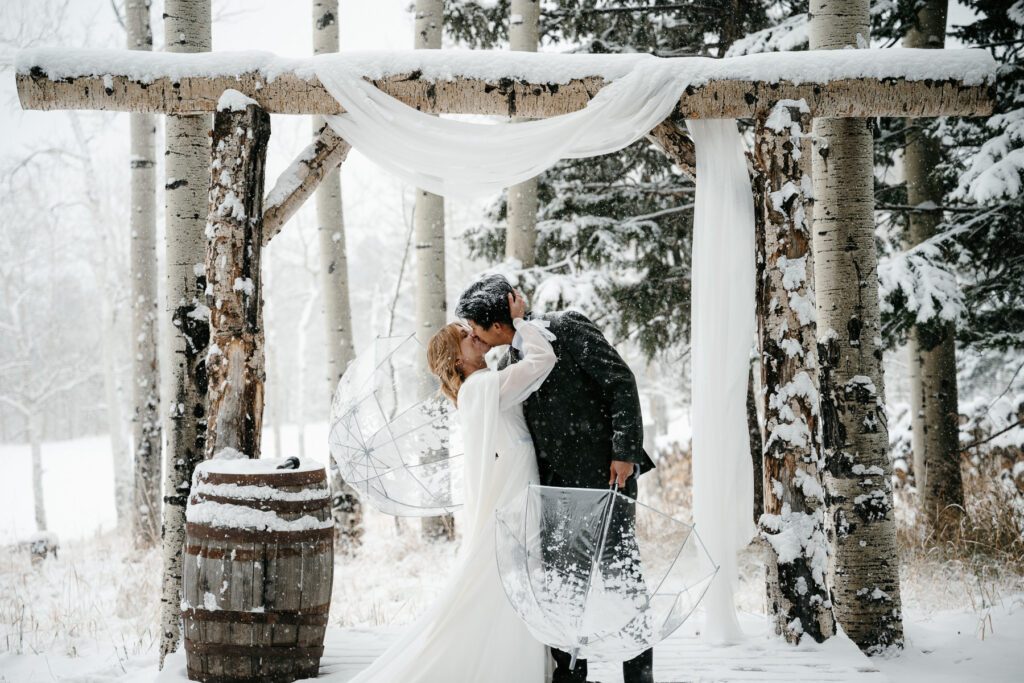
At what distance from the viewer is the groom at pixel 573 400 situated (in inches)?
105

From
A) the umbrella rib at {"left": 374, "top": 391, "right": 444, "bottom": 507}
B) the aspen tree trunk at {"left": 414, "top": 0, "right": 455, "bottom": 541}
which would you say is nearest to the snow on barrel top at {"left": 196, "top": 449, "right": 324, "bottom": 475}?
the umbrella rib at {"left": 374, "top": 391, "right": 444, "bottom": 507}

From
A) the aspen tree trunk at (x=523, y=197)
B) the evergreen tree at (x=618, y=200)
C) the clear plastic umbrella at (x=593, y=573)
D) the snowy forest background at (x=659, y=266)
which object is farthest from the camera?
the evergreen tree at (x=618, y=200)

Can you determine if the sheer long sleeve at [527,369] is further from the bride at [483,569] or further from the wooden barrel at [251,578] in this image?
the wooden barrel at [251,578]

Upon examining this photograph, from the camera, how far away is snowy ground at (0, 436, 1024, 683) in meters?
3.09

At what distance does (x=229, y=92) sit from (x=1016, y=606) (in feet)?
16.9

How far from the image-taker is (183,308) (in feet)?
12.7

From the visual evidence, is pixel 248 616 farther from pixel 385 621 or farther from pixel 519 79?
pixel 519 79

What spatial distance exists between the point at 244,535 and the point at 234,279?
122 centimetres

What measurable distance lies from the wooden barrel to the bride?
0.37 metres

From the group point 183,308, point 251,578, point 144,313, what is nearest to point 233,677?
point 251,578

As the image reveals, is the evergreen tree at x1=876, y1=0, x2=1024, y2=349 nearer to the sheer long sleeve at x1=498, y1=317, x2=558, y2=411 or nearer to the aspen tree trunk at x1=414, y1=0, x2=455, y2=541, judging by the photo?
the sheer long sleeve at x1=498, y1=317, x2=558, y2=411

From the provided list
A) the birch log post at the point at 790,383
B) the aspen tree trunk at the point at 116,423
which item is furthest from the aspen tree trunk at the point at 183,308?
the aspen tree trunk at the point at 116,423

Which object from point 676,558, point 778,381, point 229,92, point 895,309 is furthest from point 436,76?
point 895,309

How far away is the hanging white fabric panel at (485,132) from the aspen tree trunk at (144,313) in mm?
4436
